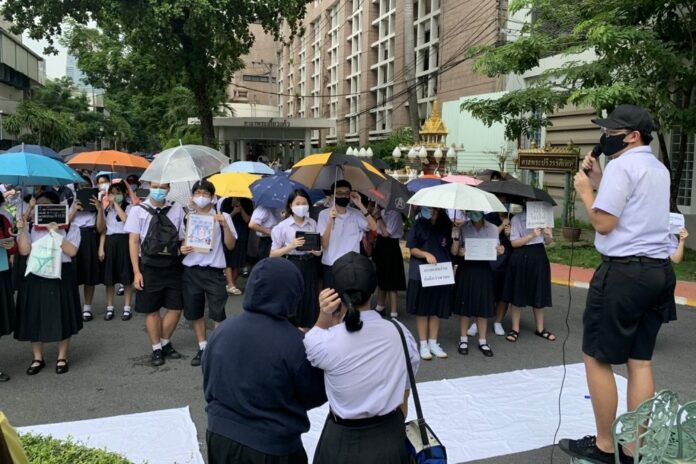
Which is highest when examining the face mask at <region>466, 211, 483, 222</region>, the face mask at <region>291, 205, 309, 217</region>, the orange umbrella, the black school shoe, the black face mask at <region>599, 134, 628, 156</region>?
the orange umbrella

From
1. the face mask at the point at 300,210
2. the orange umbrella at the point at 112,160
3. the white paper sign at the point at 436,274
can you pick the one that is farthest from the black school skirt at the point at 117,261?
the white paper sign at the point at 436,274

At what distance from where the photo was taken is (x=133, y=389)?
5.34 m

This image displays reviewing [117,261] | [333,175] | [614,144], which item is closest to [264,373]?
[614,144]

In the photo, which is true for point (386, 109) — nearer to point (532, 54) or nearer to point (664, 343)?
point (532, 54)

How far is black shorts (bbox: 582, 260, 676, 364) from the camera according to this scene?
331cm

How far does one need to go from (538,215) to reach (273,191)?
3.35 metres

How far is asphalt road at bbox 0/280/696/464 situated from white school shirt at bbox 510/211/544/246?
1.19 meters

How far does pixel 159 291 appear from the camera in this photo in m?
5.84

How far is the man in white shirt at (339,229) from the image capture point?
241 inches

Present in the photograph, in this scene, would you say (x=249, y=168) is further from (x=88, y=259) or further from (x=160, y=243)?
(x=160, y=243)

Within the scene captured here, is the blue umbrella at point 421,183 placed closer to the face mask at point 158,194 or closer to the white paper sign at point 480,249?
the white paper sign at point 480,249

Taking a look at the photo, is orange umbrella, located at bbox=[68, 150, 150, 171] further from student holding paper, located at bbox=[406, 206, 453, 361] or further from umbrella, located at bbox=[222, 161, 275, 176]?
student holding paper, located at bbox=[406, 206, 453, 361]

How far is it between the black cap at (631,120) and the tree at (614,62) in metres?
5.74

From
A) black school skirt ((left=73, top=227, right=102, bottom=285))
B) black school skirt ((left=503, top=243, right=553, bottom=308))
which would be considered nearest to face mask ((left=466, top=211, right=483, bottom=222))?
black school skirt ((left=503, top=243, right=553, bottom=308))
